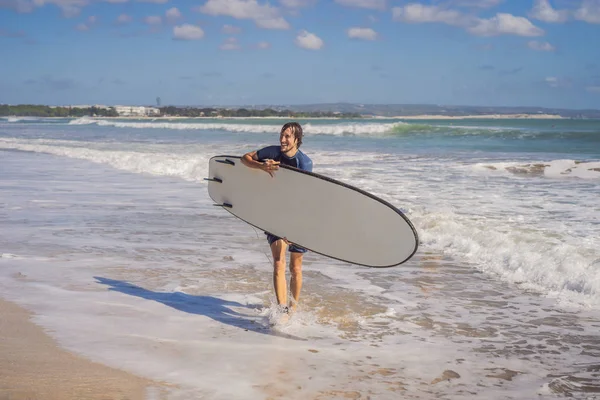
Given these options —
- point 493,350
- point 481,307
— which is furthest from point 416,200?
point 493,350

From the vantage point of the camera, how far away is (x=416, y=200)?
10.4 m

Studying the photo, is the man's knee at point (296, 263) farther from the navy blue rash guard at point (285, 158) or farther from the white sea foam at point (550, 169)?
the white sea foam at point (550, 169)

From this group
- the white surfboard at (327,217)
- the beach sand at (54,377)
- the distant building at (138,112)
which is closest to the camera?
the beach sand at (54,377)

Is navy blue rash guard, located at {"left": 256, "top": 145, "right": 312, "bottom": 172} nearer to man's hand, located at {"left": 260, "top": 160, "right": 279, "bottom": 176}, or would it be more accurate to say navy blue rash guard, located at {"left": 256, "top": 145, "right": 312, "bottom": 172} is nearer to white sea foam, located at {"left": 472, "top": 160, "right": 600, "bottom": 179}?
man's hand, located at {"left": 260, "top": 160, "right": 279, "bottom": 176}

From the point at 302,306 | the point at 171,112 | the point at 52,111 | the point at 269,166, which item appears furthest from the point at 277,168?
the point at 52,111

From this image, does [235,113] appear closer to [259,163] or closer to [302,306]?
[302,306]

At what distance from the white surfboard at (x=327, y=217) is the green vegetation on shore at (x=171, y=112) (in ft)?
304

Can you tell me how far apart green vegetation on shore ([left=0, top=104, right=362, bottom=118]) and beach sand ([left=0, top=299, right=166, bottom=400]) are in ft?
307

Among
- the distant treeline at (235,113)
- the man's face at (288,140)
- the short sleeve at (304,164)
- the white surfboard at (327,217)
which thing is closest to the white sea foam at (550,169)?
the white surfboard at (327,217)

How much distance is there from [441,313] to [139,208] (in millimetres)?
5766

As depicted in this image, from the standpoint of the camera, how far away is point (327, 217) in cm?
475

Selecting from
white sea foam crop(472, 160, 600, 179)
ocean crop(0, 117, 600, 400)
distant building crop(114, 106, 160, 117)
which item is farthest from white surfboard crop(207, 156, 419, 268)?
distant building crop(114, 106, 160, 117)

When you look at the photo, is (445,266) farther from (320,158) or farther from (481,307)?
(320,158)

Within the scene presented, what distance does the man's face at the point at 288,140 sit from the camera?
14.5 feet
